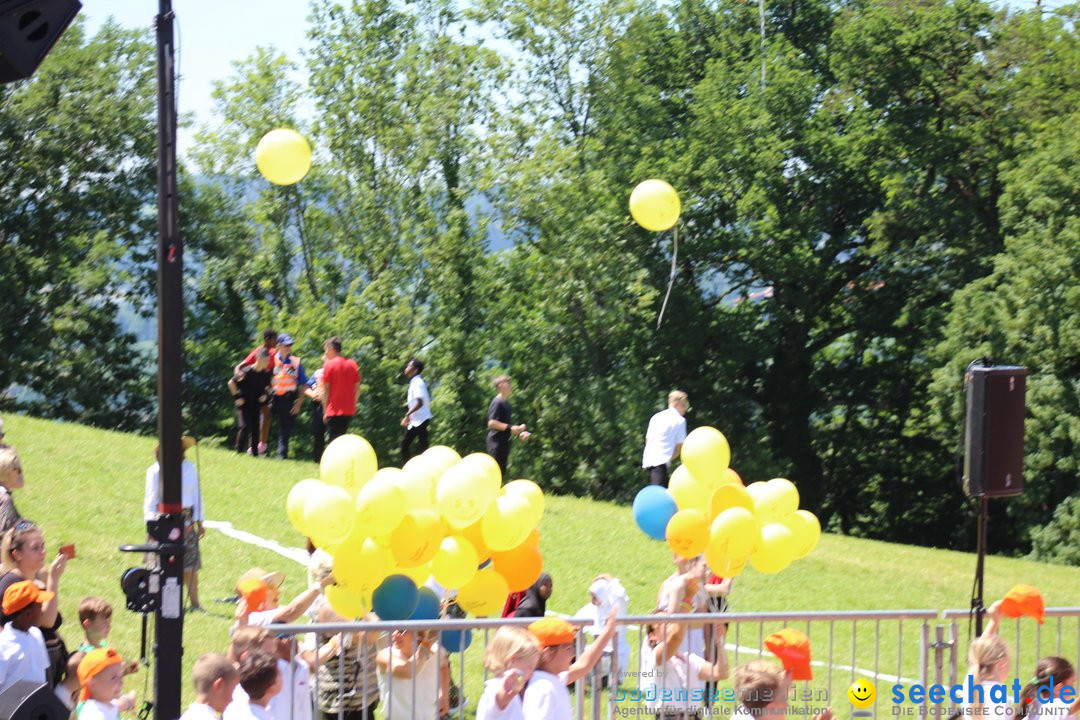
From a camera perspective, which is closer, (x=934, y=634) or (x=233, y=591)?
(x=934, y=634)

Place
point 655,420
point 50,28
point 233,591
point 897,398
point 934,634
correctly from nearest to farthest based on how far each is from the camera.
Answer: point 50,28 → point 934,634 → point 233,591 → point 655,420 → point 897,398

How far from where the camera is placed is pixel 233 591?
1334 cm

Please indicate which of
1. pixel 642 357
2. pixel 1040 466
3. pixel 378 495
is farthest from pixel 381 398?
pixel 378 495

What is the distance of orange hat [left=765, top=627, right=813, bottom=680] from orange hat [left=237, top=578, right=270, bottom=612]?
2937mm

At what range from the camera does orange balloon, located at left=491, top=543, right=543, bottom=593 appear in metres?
8.57

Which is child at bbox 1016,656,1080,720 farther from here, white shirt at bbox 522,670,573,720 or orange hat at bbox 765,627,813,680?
white shirt at bbox 522,670,573,720

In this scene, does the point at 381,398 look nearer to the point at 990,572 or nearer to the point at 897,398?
the point at 897,398

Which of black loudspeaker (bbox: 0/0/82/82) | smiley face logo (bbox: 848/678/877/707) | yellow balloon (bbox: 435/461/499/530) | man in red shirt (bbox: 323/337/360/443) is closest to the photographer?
black loudspeaker (bbox: 0/0/82/82)

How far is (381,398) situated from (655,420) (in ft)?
71.8

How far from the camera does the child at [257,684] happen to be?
606cm

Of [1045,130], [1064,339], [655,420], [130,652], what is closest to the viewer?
[130,652]

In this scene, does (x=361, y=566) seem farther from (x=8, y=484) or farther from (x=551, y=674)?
(x=8, y=484)

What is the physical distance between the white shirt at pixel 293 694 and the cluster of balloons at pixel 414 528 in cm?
117

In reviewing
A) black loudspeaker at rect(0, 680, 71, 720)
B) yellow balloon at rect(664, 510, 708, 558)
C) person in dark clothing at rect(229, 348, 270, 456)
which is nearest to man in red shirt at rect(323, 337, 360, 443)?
person in dark clothing at rect(229, 348, 270, 456)
